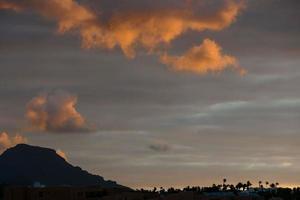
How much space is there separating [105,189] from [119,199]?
12141mm

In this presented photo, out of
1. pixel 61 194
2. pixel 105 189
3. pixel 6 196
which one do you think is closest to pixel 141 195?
pixel 105 189

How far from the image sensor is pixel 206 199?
146000mm

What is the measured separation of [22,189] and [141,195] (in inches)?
960

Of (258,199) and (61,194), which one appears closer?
(61,194)

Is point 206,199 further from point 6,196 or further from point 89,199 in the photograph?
point 6,196

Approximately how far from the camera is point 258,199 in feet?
552

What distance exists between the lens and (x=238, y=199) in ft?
531

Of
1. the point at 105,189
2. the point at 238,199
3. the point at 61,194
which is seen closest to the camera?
the point at 61,194

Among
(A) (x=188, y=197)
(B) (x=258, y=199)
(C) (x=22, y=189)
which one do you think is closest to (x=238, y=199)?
(B) (x=258, y=199)

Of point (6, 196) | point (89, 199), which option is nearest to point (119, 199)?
point (89, 199)

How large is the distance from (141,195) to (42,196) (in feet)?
68.6

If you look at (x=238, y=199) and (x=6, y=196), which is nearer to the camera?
(x=6, y=196)

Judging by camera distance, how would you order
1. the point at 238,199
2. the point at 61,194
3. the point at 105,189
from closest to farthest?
the point at 61,194 → the point at 105,189 → the point at 238,199

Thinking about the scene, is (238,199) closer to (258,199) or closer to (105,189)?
(258,199)
